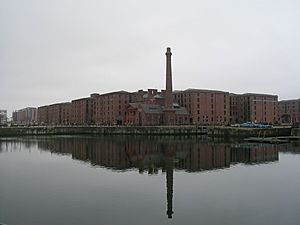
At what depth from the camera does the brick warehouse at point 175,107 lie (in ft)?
280

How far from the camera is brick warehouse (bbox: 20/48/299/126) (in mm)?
85438

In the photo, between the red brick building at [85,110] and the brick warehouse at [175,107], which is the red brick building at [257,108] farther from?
the red brick building at [85,110]

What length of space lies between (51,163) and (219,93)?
266 ft

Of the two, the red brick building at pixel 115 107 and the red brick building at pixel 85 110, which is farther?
the red brick building at pixel 85 110

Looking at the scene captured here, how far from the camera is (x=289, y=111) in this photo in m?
131

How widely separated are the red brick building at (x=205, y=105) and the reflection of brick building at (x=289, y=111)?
3781cm

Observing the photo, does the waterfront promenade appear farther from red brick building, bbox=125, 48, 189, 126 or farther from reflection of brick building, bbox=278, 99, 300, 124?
reflection of brick building, bbox=278, 99, 300, 124

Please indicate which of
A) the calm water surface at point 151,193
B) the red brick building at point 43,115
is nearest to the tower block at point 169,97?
the calm water surface at point 151,193

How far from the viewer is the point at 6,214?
13203 millimetres

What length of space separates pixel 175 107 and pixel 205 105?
35.6 ft

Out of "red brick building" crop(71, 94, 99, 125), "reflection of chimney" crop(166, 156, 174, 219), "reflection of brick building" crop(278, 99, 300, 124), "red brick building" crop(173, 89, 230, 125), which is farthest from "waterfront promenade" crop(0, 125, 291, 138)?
"reflection of brick building" crop(278, 99, 300, 124)

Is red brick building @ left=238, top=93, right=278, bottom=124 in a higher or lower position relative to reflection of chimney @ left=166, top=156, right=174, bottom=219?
higher

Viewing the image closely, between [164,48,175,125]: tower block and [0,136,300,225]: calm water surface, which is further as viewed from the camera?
[164,48,175,125]: tower block

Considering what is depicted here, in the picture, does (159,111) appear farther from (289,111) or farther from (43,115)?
(43,115)
